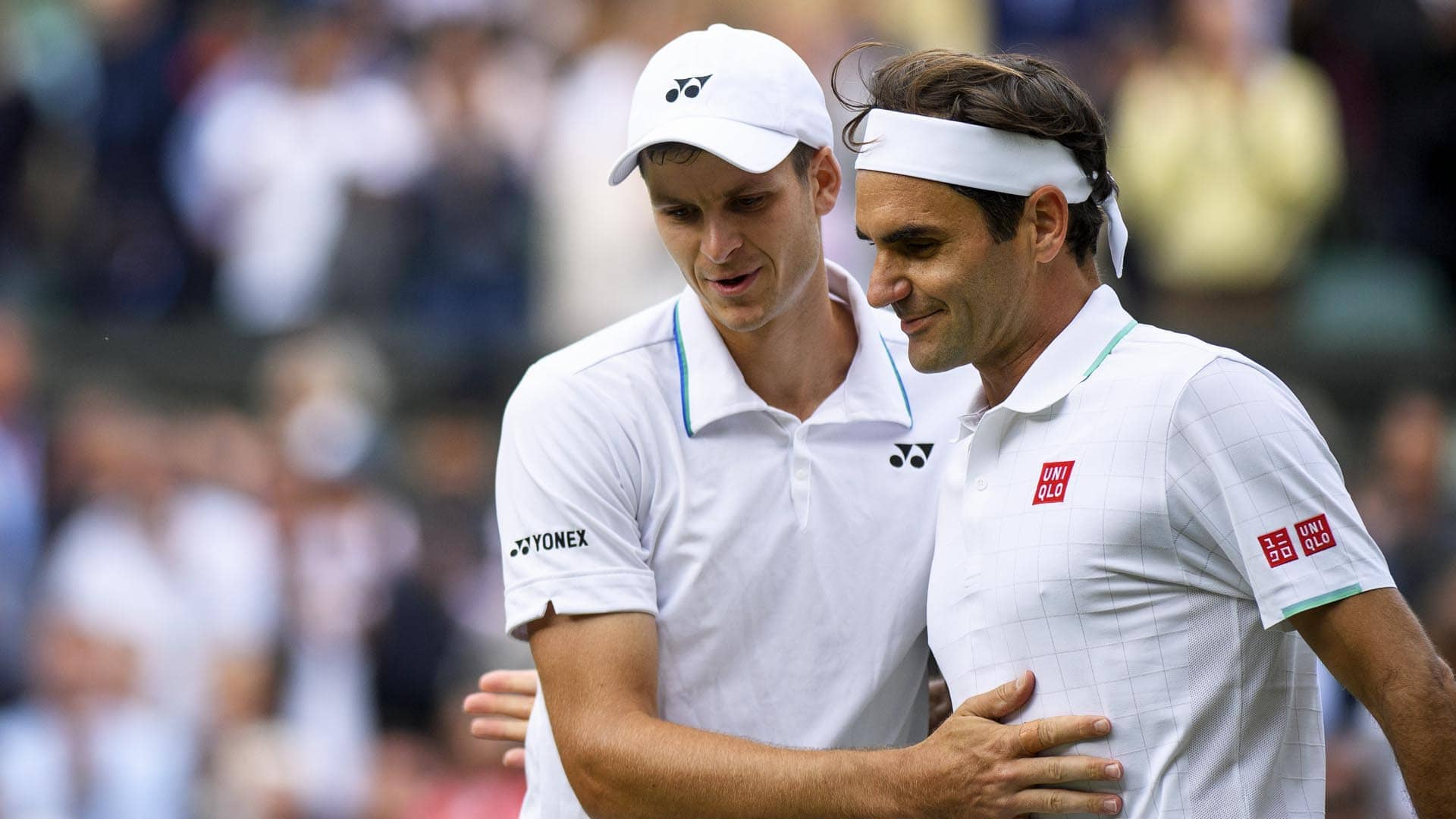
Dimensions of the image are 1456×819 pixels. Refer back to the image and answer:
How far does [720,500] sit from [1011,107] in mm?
875

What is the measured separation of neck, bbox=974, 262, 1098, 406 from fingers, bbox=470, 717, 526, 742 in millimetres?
1336

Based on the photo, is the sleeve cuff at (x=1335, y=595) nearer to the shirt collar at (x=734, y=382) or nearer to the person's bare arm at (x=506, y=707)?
the shirt collar at (x=734, y=382)

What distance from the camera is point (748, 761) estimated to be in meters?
3.38

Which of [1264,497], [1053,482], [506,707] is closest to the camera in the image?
[1264,497]

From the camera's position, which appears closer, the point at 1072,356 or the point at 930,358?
the point at 1072,356

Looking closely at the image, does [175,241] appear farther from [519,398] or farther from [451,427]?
[519,398]

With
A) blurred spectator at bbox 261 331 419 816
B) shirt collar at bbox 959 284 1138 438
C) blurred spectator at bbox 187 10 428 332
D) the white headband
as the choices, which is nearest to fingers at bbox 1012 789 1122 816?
shirt collar at bbox 959 284 1138 438

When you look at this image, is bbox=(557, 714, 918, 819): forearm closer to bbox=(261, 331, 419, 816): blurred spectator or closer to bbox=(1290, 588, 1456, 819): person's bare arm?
bbox=(1290, 588, 1456, 819): person's bare arm

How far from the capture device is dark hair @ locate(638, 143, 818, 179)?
3.61 metres

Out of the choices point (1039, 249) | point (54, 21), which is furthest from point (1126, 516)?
point (54, 21)

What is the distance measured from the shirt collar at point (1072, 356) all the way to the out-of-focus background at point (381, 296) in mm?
4116

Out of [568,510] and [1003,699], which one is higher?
[568,510]

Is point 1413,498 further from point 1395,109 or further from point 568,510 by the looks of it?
point 568,510

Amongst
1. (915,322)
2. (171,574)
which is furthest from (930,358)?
(171,574)
